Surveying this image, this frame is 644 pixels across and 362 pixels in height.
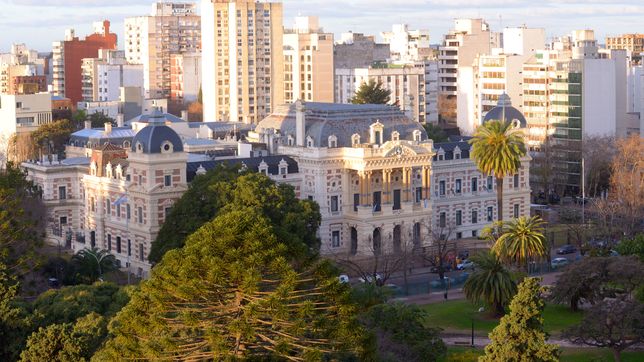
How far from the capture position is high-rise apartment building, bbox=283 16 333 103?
189 meters

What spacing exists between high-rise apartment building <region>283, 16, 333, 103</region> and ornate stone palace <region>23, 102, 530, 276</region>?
218ft

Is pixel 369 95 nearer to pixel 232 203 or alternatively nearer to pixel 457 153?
pixel 457 153

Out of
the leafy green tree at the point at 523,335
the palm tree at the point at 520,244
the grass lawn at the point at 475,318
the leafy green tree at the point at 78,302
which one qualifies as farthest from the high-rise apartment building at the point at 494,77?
the leafy green tree at the point at 523,335

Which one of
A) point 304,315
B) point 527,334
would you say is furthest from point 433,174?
point 304,315

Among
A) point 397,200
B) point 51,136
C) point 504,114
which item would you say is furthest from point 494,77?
point 397,200

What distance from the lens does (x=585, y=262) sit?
86500mm

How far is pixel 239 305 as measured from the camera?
50.2m

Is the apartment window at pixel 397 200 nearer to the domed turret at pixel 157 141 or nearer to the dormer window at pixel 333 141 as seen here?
the dormer window at pixel 333 141

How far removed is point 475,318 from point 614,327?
14.9 m

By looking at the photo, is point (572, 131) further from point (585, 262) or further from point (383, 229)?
point (585, 262)

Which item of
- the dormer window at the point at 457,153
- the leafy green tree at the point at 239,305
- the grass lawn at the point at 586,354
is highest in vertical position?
the dormer window at the point at 457,153

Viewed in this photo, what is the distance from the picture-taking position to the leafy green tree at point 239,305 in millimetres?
49812

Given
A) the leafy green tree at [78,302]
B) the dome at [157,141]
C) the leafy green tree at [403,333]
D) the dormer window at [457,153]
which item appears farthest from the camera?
the dormer window at [457,153]

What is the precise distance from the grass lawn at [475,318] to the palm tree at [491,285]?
3.90 ft
